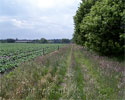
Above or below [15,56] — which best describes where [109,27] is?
above

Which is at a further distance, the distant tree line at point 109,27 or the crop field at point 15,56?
the crop field at point 15,56

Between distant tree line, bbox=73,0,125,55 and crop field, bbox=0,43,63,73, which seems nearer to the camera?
distant tree line, bbox=73,0,125,55

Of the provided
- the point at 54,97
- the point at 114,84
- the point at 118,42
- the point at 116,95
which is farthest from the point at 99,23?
the point at 54,97

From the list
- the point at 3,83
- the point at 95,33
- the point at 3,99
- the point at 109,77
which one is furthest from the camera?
the point at 95,33

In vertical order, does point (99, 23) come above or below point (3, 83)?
above

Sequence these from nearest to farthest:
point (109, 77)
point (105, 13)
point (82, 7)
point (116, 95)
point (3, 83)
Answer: point (116, 95)
point (3, 83)
point (109, 77)
point (105, 13)
point (82, 7)

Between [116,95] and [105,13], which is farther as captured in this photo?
[105,13]

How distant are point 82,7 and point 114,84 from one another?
14.8m

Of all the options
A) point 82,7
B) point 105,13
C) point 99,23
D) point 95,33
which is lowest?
point 95,33

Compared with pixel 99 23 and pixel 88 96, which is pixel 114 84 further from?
pixel 99 23

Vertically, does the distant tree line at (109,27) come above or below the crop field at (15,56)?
above

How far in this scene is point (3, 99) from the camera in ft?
11.8

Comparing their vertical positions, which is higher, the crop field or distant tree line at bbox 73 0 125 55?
distant tree line at bbox 73 0 125 55

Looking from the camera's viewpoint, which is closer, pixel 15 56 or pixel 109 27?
pixel 109 27
